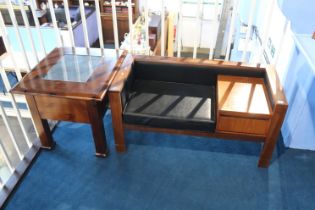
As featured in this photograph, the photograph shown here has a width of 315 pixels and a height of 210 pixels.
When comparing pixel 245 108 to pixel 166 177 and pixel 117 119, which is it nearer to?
pixel 166 177

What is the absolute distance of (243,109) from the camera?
5.61 ft

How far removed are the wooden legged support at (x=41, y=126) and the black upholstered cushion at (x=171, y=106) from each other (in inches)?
23.7

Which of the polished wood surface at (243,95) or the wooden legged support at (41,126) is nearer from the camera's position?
the polished wood surface at (243,95)

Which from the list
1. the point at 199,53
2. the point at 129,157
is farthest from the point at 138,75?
the point at 199,53

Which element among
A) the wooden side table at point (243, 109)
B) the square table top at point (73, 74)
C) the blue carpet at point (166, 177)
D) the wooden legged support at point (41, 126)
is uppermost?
the square table top at point (73, 74)

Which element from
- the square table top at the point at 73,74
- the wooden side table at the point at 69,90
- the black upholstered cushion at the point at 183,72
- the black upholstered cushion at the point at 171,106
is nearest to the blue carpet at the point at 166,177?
the wooden side table at the point at 69,90

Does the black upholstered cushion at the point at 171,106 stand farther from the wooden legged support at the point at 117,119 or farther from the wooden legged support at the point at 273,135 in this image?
the wooden legged support at the point at 273,135

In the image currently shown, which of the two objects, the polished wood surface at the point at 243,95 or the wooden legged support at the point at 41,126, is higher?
the polished wood surface at the point at 243,95

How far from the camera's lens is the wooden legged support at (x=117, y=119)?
5.69ft

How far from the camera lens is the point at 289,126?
83.6 inches

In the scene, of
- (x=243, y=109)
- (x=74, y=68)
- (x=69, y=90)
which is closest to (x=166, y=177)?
(x=243, y=109)

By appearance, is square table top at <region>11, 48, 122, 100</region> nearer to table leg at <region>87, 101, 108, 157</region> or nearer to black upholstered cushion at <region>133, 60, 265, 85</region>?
table leg at <region>87, 101, 108, 157</region>

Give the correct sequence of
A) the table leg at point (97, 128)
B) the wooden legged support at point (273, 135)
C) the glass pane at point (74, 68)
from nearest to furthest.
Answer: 1. the wooden legged support at point (273, 135)
2. the table leg at point (97, 128)
3. the glass pane at point (74, 68)

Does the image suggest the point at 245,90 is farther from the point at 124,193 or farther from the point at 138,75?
the point at 124,193
